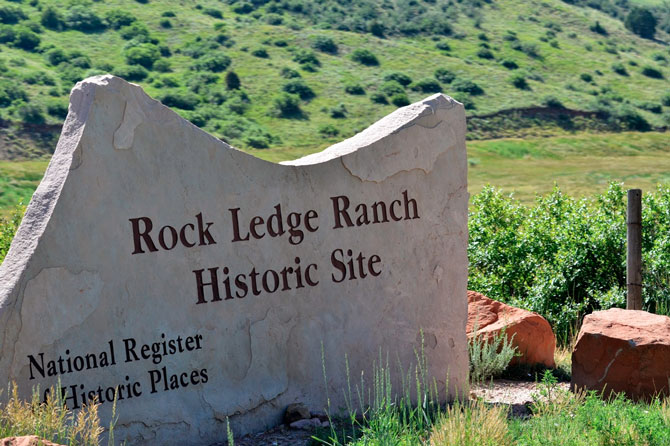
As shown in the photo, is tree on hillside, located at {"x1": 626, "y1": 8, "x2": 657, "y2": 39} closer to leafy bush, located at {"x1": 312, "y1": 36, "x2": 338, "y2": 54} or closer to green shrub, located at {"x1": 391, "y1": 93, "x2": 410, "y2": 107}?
leafy bush, located at {"x1": 312, "y1": 36, "x2": 338, "y2": 54}

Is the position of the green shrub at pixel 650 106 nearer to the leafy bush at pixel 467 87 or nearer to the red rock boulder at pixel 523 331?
the leafy bush at pixel 467 87

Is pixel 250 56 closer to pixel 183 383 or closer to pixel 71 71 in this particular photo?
pixel 71 71

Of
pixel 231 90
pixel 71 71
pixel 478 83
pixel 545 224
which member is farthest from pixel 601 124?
pixel 545 224

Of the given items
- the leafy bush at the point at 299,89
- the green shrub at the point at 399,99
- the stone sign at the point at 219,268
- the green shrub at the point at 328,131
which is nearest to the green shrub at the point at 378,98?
the green shrub at the point at 399,99

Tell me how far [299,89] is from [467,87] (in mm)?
12662

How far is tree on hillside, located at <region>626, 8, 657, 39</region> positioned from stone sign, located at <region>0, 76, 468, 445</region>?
9038cm

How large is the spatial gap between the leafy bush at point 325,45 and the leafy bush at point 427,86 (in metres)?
9.21


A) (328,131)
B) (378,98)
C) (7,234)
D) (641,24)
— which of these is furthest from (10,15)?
(7,234)

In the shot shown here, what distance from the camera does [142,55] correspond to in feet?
214

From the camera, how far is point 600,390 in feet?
22.6

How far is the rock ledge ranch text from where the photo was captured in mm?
5945

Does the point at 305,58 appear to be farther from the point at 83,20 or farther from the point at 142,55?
the point at 83,20

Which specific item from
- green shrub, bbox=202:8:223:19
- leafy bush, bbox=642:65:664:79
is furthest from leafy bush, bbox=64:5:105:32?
leafy bush, bbox=642:65:664:79

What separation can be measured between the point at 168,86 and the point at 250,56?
29.5ft
